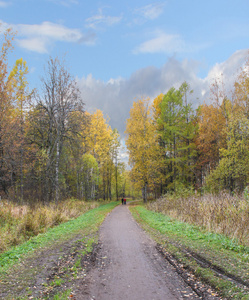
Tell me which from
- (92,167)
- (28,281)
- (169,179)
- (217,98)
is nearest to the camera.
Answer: (28,281)

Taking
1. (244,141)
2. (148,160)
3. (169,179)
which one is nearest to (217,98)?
(244,141)

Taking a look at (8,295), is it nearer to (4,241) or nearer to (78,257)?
(78,257)

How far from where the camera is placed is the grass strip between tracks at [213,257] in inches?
176

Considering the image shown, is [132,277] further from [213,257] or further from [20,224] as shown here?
[20,224]

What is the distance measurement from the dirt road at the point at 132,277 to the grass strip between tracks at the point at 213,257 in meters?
0.52

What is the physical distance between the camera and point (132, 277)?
5.19m

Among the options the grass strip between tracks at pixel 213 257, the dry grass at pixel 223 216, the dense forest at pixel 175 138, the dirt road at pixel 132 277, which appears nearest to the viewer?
the dirt road at pixel 132 277

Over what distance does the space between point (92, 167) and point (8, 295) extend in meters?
21.9

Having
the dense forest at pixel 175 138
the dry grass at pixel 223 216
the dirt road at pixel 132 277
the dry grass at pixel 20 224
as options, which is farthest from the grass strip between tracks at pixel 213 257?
the dense forest at pixel 175 138

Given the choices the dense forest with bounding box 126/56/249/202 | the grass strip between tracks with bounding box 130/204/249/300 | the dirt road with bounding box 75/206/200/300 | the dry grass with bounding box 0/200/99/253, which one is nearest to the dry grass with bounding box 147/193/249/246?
the grass strip between tracks with bounding box 130/204/249/300

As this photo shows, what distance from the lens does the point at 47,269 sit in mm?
5555

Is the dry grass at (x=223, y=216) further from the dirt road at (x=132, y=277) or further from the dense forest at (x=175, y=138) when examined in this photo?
the dense forest at (x=175, y=138)

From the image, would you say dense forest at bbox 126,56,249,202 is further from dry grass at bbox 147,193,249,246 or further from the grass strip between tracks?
the grass strip between tracks

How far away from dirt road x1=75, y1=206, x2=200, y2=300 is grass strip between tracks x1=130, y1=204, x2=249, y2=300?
0.52 meters
